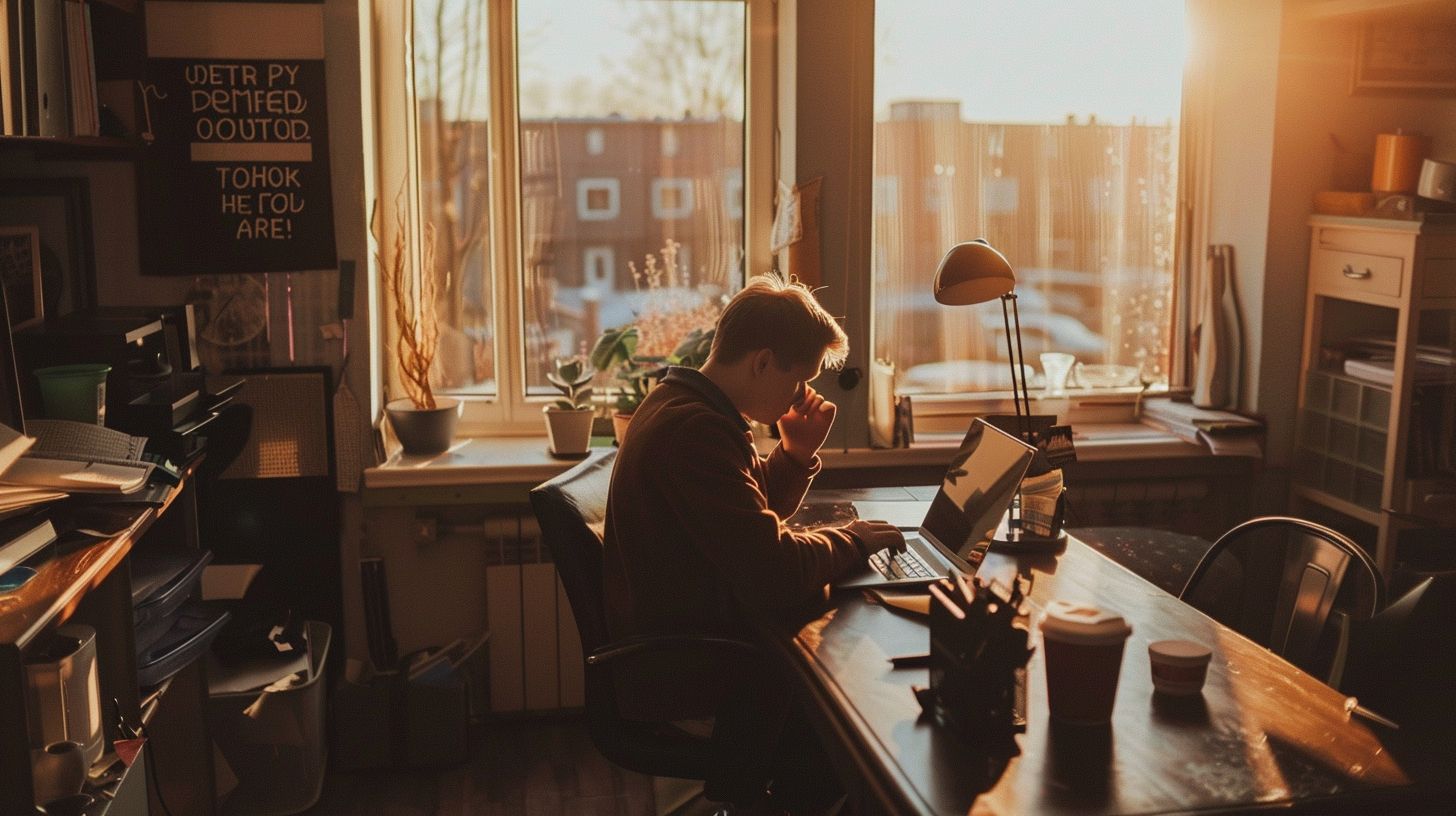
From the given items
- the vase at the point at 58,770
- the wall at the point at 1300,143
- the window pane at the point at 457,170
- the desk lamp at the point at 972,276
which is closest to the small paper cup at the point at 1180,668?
the desk lamp at the point at 972,276

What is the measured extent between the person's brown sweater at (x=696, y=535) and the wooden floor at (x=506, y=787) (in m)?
0.98

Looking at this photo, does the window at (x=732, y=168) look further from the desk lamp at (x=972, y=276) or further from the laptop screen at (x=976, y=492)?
the laptop screen at (x=976, y=492)

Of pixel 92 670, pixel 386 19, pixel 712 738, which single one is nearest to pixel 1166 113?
pixel 386 19

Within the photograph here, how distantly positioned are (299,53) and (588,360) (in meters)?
1.10

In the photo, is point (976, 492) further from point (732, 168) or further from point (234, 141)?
point (234, 141)

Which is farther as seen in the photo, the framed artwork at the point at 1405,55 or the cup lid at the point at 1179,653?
the framed artwork at the point at 1405,55

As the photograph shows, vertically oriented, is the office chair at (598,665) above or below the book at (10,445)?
below

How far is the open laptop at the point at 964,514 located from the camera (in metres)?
2.33

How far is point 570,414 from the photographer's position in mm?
3467

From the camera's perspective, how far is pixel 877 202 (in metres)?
3.78

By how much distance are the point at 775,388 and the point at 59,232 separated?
6.17 feet

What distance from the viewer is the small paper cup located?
182 cm

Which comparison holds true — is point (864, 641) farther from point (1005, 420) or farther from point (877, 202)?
point (877, 202)

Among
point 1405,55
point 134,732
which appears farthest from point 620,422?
point 1405,55
